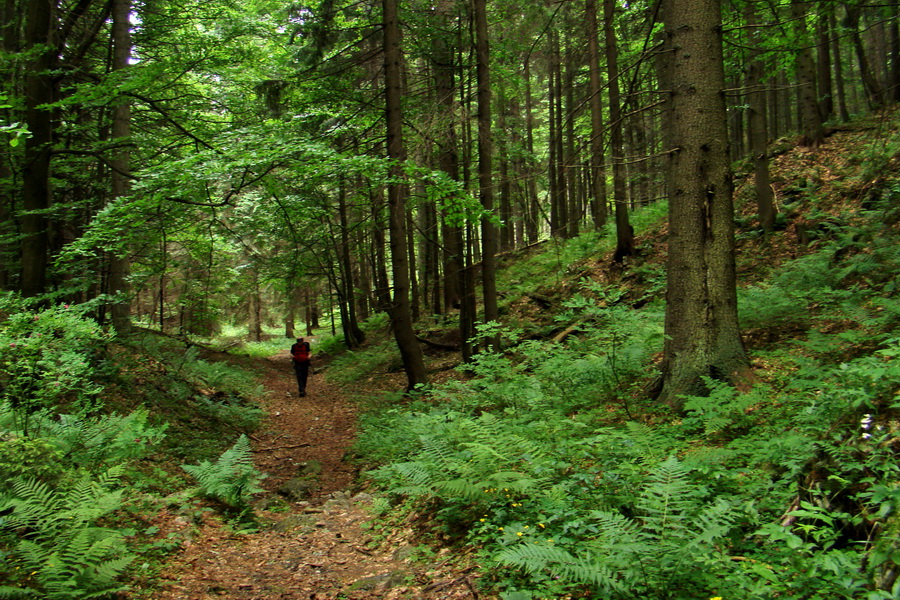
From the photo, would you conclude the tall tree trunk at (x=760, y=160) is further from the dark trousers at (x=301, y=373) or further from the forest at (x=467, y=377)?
the dark trousers at (x=301, y=373)

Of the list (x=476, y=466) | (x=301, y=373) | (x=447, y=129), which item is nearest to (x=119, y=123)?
(x=447, y=129)

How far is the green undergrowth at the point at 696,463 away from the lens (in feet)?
8.97

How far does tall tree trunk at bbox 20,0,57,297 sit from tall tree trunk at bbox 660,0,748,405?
9.03 meters

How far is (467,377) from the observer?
38.2 ft

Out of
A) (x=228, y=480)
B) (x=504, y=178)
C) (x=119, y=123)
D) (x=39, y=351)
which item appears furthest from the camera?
(x=504, y=178)

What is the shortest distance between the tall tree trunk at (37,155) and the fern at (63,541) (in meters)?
5.02

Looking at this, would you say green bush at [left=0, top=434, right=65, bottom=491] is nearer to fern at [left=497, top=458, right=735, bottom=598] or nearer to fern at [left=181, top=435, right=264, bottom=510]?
fern at [left=181, top=435, right=264, bottom=510]

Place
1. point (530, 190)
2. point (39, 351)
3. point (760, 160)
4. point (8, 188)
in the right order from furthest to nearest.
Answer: point (530, 190) < point (760, 160) < point (8, 188) < point (39, 351)

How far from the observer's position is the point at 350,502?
22.0ft

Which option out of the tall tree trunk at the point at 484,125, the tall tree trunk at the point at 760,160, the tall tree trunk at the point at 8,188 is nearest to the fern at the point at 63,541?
the tall tree trunk at the point at 8,188

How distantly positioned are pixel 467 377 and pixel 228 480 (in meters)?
6.08

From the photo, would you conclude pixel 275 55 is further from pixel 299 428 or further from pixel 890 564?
pixel 890 564

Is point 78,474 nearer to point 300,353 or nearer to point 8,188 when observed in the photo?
point 8,188

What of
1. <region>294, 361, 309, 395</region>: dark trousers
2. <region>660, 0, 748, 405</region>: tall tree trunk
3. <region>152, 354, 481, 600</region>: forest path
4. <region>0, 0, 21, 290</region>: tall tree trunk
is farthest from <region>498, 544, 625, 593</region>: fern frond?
<region>294, 361, 309, 395</region>: dark trousers
